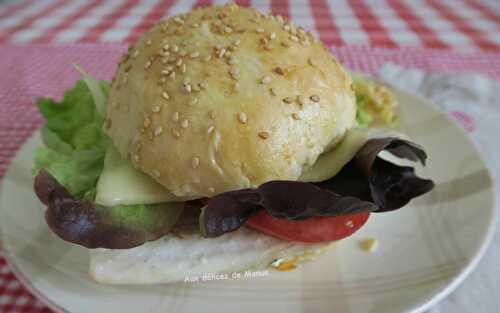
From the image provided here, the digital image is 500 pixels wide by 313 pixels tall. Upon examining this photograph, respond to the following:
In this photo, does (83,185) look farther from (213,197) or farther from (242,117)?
(242,117)

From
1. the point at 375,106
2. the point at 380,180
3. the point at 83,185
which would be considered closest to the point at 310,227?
the point at 380,180

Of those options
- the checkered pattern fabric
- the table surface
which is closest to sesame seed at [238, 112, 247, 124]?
the table surface

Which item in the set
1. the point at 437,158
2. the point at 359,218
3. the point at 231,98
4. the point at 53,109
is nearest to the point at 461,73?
the point at 437,158

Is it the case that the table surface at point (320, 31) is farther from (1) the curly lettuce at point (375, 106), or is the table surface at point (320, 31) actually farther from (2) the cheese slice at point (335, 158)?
(2) the cheese slice at point (335, 158)

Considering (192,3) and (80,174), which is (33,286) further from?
(192,3)

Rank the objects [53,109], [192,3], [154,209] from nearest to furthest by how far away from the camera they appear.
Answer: [154,209] → [53,109] → [192,3]

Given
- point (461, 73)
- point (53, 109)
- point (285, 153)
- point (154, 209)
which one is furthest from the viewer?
point (461, 73)

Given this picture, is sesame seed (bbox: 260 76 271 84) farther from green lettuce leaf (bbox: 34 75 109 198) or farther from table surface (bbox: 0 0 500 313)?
table surface (bbox: 0 0 500 313)
